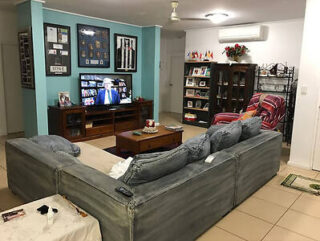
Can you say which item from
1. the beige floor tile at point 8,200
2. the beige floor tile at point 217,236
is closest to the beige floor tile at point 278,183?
the beige floor tile at point 217,236

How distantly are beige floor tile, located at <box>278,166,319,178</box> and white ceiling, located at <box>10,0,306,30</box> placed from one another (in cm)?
244

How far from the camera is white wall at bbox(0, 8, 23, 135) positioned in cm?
518

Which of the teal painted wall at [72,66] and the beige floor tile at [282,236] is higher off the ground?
the teal painted wall at [72,66]

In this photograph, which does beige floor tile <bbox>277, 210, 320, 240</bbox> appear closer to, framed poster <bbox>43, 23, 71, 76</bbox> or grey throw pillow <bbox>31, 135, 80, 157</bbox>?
grey throw pillow <bbox>31, 135, 80, 157</bbox>

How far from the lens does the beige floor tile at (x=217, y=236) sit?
2208 mm

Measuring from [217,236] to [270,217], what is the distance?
25.5 inches

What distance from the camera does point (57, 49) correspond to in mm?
4977

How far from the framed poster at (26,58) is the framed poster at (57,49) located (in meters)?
0.37

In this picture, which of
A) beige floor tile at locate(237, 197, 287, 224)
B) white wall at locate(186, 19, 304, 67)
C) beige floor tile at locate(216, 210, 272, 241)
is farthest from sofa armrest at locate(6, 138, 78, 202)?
white wall at locate(186, 19, 304, 67)

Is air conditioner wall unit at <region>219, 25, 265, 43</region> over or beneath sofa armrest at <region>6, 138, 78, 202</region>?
over

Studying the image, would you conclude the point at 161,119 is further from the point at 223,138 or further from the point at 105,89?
the point at 223,138

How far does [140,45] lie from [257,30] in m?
2.64

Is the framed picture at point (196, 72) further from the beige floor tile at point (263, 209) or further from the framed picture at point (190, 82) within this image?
the beige floor tile at point (263, 209)

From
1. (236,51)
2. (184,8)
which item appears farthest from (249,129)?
(236,51)
